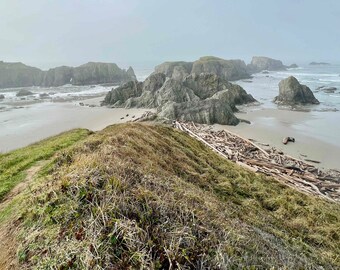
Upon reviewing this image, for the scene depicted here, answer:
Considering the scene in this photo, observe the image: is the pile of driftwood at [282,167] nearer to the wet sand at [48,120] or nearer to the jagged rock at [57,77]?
the wet sand at [48,120]

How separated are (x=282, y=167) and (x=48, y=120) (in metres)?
29.2

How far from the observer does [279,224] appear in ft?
24.2

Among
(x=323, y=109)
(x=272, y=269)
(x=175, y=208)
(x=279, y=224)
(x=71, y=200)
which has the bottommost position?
(x=323, y=109)

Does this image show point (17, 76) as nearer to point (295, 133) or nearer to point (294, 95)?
point (294, 95)

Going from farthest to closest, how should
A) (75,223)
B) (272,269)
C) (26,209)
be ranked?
(26,209), (75,223), (272,269)

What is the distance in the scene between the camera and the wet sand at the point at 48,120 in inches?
1045

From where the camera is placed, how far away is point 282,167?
15141mm

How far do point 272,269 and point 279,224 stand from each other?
3.97 m

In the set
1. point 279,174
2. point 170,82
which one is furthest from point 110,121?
point 279,174

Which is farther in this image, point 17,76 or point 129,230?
point 17,76

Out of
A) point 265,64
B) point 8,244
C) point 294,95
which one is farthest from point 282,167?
point 265,64

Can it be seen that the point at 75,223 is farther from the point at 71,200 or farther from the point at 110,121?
the point at 110,121

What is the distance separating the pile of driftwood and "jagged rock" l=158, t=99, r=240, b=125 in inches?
348

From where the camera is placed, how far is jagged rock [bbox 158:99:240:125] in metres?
29.6
